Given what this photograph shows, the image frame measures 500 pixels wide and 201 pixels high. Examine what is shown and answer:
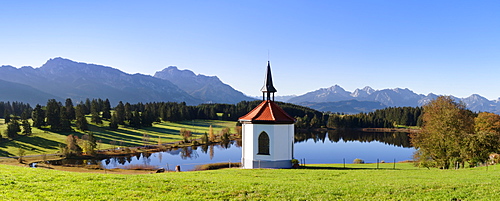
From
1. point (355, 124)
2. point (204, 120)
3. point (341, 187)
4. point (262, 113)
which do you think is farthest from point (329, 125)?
point (341, 187)

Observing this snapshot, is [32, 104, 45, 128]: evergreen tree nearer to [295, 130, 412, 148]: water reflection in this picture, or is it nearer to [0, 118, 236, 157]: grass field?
[0, 118, 236, 157]: grass field

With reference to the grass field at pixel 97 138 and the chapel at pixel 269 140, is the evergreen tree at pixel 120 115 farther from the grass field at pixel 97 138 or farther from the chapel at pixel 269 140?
the chapel at pixel 269 140

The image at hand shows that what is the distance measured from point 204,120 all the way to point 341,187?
485ft

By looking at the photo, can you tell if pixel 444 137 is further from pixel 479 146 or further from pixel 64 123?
pixel 64 123

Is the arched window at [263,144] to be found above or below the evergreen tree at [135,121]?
below

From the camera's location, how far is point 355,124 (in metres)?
160

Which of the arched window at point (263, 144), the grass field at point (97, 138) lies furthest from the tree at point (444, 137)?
the grass field at point (97, 138)

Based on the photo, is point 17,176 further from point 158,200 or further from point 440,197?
point 440,197

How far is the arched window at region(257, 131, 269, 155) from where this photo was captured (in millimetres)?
31172

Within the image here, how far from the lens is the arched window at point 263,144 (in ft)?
102

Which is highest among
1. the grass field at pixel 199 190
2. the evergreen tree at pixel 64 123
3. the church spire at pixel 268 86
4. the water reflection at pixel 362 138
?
the church spire at pixel 268 86

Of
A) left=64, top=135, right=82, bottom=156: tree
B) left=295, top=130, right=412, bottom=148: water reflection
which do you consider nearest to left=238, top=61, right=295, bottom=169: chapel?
left=64, top=135, right=82, bottom=156: tree

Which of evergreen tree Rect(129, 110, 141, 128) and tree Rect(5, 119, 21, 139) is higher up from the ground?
evergreen tree Rect(129, 110, 141, 128)

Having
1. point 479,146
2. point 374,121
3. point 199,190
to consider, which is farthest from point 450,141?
point 374,121
